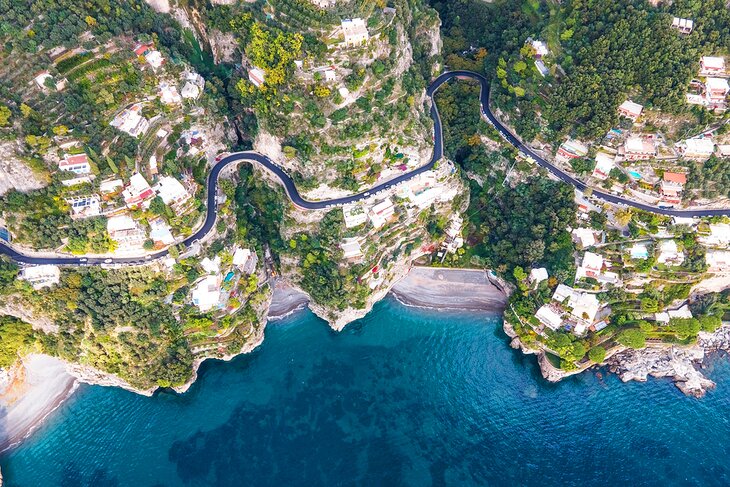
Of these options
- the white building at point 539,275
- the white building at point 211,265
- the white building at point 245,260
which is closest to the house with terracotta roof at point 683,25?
the white building at point 539,275

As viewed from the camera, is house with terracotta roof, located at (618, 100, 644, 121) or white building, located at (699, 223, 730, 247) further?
white building, located at (699, 223, 730, 247)

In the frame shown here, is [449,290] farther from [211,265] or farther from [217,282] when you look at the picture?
[211,265]

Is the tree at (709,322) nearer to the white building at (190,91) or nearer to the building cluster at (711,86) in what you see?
the building cluster at (711,86)

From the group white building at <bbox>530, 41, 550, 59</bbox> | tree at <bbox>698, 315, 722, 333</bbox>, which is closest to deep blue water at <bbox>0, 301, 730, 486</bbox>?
tree at <bbox>698, 315, 722, 333</bbox>

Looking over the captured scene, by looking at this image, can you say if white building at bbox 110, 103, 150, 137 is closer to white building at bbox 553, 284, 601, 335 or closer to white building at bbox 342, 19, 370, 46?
white building at bbox 342, 19, 370, 46

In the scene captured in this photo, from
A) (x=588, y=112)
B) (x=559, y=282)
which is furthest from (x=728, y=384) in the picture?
(x=588, y=112)

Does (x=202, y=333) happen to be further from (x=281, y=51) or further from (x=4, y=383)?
(x=281, y=51)

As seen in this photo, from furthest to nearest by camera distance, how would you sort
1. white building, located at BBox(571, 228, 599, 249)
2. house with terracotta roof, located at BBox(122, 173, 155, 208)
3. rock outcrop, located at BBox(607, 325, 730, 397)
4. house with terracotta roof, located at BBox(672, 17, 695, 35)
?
rock outcrop, located at BBox(607, 325, 730, 397)
white building, located at BBox(571, 228, 599, 249)
house with terracotta roof, located at BBox(672, 17, 695, 35)
house with terracotta roof, located at BBox(122, 173, 155, 208)
